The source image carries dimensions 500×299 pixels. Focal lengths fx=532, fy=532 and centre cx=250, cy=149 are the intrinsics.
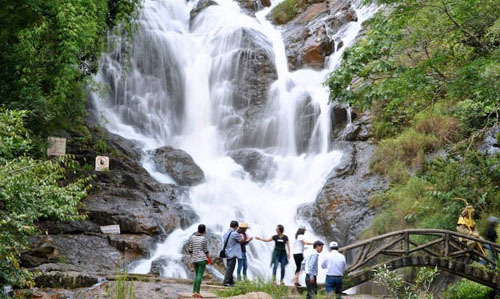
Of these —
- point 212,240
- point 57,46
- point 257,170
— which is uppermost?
point 57,46

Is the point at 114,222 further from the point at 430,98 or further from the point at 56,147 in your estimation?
the point at 430,98

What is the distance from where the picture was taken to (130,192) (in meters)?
18.4

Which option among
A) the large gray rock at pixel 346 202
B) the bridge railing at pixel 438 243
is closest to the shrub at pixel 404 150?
the large gray rock at pixel 346 202

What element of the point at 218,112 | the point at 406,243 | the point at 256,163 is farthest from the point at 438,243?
the point at 218,112

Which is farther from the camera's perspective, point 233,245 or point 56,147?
point 56,147

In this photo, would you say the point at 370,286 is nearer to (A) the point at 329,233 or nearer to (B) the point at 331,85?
(A) the point at 329,233

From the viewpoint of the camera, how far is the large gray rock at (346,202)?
60.1ft

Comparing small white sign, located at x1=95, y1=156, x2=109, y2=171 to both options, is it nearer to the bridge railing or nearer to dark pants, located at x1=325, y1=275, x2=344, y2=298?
the bridge railing

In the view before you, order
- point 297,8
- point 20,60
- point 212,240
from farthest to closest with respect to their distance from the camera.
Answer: point 297,8 < point 212,240 < point 20,60

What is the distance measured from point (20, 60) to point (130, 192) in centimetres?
560

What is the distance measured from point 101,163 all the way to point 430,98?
11.4 m

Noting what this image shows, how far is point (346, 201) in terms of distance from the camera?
19281 millimetres

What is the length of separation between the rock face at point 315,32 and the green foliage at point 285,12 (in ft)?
2.07

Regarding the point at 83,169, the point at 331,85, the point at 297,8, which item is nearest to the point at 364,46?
the point at 331,85
